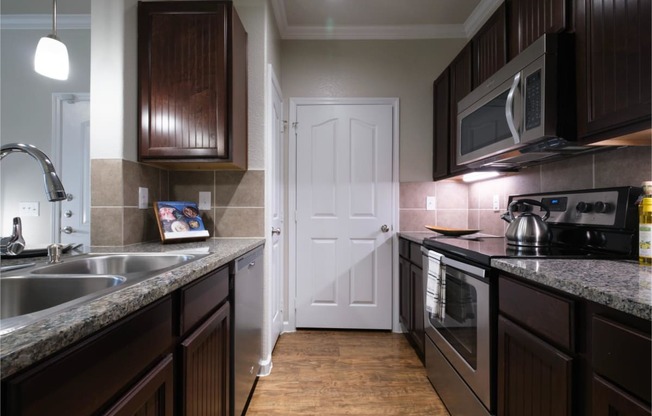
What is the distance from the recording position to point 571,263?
3.39 feet

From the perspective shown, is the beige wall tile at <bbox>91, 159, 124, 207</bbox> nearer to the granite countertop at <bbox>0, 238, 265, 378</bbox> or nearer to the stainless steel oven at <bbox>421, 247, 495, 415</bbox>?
the granite countertop at <bbox>0, 238, 265, 378</bbox>

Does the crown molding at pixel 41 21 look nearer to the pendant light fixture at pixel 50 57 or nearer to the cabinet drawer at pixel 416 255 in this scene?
the pendant light fixture at pixel 50 57

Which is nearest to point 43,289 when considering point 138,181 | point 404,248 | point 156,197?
point 138,181

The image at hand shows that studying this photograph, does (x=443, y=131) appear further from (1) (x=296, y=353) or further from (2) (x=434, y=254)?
(1) (x=296, y=353)

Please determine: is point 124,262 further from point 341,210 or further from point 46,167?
point 341,210

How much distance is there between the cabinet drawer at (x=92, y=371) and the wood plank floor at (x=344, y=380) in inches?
45.9

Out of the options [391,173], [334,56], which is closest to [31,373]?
[391,173]

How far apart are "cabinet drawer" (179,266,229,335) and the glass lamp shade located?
112 centimetres

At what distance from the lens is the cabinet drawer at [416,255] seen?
2.07 metres

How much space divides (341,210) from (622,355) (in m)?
2.11

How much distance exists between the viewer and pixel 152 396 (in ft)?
2.49

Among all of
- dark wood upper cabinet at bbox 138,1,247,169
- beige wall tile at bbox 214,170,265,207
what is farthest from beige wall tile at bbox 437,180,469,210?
dark wood upper cabinet at bbox 138,1,247,169

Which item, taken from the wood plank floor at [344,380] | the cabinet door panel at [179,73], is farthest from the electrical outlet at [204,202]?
the wood plank floor at [344,380]

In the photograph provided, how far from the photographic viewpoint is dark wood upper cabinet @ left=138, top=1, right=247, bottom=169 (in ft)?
5.43
